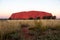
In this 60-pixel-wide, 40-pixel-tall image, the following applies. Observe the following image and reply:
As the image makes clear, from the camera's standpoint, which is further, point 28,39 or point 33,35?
point 33,35

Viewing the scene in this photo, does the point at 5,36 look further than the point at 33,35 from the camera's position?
No

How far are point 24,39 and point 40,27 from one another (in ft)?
10.2

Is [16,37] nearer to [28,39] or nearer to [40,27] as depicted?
[28,39]

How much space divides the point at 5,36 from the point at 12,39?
43cm

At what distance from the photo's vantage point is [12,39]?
8.29 metres

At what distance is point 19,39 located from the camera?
812 centimetres

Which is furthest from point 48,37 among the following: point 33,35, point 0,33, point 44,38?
point 0,33

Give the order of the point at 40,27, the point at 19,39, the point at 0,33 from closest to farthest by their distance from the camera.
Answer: the point at 19,39 < the point at 0,33 < the point at 40,27

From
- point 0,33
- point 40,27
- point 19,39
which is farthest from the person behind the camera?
point 40,27

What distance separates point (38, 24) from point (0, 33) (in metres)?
3.37

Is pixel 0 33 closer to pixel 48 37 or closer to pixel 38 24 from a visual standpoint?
pixel 48 37

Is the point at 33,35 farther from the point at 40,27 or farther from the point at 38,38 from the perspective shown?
the point at 40,27

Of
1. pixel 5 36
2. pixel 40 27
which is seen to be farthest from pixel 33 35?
pixel 40 27

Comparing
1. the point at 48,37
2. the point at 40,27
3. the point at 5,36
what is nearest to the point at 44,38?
the point at 48,37
